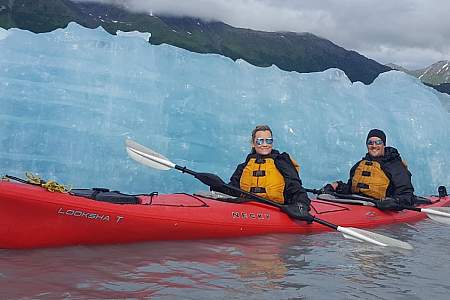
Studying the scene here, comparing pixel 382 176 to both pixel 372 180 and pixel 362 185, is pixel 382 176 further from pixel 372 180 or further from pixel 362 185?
pixel 362 185

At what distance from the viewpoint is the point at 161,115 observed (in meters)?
8.00

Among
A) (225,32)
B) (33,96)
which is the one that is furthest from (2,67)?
(225,32)

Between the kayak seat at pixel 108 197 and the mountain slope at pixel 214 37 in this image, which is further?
the mountain slope at pixel 214 37

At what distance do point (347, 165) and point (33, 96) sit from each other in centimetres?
492

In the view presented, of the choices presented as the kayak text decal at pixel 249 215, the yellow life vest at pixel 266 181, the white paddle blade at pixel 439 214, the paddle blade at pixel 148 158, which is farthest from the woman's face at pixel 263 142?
the white paddle blade at pixel 439 214

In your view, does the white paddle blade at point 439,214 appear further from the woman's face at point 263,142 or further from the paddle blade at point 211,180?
the paddle blade at point 211,180

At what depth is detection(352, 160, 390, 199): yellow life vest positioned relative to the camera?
6.75 meters

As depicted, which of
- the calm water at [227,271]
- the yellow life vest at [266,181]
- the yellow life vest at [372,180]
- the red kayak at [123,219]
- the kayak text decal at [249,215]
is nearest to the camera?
the calm water at [227,271]

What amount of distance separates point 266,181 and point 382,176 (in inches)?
74.0

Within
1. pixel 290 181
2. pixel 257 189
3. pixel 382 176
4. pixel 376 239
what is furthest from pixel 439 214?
pixel 257 189

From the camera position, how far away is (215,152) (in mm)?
8219

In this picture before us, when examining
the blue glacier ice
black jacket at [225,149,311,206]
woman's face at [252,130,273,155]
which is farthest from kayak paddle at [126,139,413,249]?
the blue glacier ice

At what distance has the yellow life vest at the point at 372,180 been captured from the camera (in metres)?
6.75

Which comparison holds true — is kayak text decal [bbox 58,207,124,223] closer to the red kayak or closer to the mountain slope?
the red kayak
